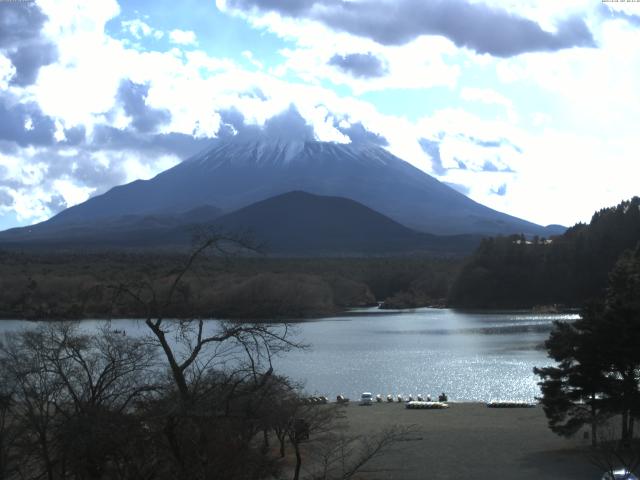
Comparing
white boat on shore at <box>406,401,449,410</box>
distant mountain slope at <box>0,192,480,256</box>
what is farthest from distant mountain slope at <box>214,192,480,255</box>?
white boat on shore at <box>406,401,449,410</box>

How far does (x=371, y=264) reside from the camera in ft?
361

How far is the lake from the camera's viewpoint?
29062 millimetres

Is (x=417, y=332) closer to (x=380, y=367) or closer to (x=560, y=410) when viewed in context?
(x=380, y=367)

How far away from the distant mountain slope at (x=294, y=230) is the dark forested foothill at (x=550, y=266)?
63382 mm

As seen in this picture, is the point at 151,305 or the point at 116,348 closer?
the point at 151,305

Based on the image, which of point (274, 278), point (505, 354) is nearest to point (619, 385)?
point (505, 354)

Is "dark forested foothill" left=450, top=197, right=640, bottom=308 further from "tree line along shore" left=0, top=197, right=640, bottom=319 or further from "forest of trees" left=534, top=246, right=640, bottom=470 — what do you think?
"forest of trees" left=534, top=246, right=640, bottom=470

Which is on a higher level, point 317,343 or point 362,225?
point 362,225

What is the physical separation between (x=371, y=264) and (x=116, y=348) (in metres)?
101

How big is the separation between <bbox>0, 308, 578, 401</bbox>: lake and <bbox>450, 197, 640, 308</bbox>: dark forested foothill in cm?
1778

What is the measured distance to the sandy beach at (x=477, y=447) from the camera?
1513 centimetres

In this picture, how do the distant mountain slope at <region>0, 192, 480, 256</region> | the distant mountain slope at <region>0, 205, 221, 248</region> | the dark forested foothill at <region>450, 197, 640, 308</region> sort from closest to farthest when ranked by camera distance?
the dark forested foothill at <region>450, 197, 640, 308</region>, the distant mountain slope at <region>0, 205, 221, 248</region>, the distant mountain slope at <region>0, 192, 480, 256</region>

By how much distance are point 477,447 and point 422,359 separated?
19.8 metres

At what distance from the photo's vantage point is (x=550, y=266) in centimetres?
7750
